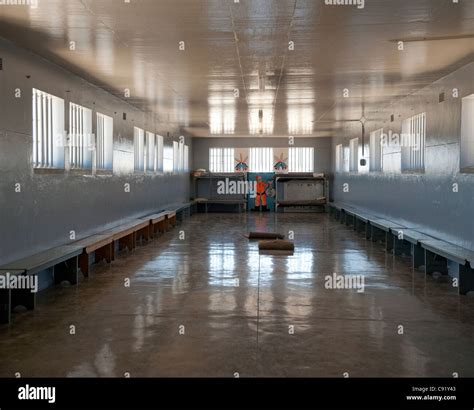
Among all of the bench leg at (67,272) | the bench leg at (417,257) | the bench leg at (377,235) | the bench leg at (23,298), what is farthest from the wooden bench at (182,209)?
the bench leg at (23,298)

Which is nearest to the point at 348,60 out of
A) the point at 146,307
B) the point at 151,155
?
the point at 146,307

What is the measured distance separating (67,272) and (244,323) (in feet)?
9.64

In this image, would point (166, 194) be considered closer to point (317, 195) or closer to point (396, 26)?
point (317, 195)

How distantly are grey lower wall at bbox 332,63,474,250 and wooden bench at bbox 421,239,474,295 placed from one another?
273 mm

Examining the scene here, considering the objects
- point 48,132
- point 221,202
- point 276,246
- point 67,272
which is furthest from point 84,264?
point 221,202

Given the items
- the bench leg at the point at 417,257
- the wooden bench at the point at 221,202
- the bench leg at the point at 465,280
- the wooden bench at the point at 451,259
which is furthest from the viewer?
the wooden bench at the point at 221,202

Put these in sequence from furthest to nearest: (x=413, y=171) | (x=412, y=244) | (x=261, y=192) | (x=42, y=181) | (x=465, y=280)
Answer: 1. (x=261, y=192)
2. (x=413, y=171)
3. (x=412, y=244)
4. (x=42, y=181)
5. (x=465, y=280)

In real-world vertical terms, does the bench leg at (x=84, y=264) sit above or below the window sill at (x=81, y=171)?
below

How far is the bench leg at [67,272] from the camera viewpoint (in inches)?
296

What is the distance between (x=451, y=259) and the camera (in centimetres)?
695

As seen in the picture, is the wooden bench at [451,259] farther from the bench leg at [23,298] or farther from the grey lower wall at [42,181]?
the grey lower wall at [42,181]

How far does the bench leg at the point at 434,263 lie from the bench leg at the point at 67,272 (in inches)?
178

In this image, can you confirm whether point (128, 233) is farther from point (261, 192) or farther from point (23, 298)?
point (261, 192)
